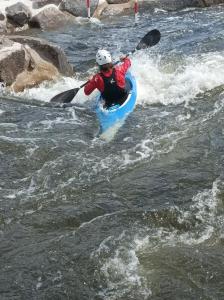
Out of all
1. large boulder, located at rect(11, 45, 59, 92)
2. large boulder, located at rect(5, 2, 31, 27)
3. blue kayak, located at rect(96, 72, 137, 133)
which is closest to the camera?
blue kayak, located at rect(96, 72, 137, 133)

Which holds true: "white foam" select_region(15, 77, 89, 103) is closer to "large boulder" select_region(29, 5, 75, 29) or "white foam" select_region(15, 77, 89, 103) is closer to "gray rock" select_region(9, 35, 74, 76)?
"gray rock" select_region(9, 35, 74, 76)

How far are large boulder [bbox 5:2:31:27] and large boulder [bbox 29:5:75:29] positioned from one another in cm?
24

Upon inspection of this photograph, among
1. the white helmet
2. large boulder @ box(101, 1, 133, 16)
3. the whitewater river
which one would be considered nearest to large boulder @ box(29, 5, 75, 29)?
large boulder @ box(101, 1, 133, 16)

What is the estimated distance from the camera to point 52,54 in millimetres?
10531

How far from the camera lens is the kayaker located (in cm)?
781

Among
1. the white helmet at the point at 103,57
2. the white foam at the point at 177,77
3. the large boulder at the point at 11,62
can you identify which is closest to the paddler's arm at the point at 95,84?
the white helmet at the point at 103,57

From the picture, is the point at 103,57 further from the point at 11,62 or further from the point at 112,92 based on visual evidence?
the point at 11,62

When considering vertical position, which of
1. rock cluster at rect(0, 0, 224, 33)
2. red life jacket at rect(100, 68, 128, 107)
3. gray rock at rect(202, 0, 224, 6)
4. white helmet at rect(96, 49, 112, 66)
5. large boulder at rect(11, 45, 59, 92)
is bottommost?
gray rock at rect(202, 0, 224, 6)

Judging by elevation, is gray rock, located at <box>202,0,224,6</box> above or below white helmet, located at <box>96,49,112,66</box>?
below

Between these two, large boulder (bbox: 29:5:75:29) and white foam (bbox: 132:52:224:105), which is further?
large boulder (bbox: 29:5:75:29)

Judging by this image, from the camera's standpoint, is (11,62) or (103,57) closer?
(103,57)

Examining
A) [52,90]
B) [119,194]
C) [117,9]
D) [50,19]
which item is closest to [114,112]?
[119,194]

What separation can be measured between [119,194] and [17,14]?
385 inches

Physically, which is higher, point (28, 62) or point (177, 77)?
point (28, 62)
